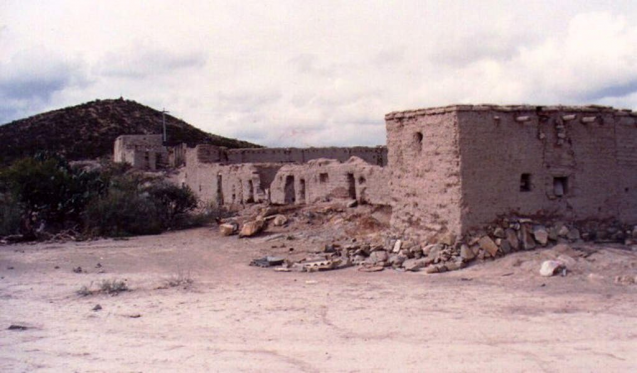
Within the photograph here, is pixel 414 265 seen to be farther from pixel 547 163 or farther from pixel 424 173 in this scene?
pixel 547 163

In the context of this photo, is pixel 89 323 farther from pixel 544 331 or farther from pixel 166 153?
pixel 166 153

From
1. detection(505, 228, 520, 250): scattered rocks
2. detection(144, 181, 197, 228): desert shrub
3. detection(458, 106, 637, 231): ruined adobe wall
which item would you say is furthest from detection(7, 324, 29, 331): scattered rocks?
detection(144, 181, 197, 228): desert shrub

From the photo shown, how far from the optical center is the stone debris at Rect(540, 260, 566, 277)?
9.55 metres

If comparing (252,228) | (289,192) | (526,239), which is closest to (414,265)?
(526,239)

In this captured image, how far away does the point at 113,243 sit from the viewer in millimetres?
16406

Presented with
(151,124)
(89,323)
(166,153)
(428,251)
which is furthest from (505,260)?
(151,124)

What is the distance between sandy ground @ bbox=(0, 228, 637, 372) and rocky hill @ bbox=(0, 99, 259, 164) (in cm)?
3715

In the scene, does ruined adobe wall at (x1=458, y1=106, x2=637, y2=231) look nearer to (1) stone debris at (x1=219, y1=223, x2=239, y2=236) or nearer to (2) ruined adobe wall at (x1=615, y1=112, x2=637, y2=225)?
(2) ruined adobe wall at (x1=615, y1=112, x2=637, y2=225)

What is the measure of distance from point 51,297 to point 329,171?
29.8 feet

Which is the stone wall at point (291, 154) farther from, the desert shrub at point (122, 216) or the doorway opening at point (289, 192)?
the doorway opening at point (289, 192)

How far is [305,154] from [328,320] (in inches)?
712

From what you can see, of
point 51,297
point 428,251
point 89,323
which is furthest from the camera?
point 428,251

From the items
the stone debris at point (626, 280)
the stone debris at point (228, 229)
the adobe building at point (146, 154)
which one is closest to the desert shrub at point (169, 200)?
the stone debris at point (228, 229)

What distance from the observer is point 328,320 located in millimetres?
7367
